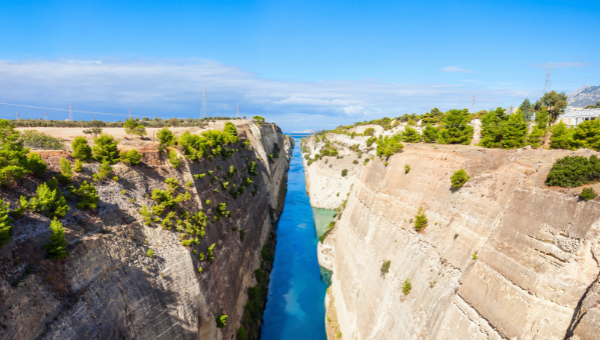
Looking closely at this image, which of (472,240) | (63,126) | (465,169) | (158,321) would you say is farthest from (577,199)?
(63,126)

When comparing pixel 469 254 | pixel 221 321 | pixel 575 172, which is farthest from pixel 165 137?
pixel 575 172

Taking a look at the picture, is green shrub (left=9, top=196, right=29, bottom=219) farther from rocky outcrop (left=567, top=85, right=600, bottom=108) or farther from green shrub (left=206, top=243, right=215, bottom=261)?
rocky outcrop (left=567, top=85, right=600, bottom=108)

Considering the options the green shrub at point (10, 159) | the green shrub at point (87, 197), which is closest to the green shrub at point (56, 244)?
the green shrub at point (87, 197)

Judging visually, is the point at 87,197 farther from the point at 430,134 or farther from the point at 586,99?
the point at 586,99

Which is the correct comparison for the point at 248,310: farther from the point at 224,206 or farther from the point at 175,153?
the point at 175,153

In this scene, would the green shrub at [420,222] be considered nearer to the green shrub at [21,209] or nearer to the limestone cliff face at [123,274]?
the limestone cliff face at [123,274]
